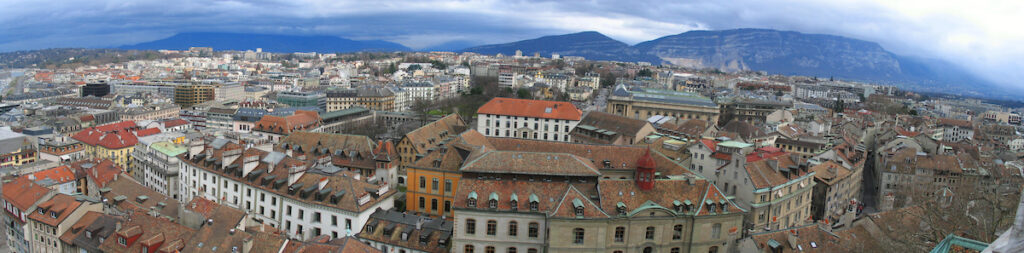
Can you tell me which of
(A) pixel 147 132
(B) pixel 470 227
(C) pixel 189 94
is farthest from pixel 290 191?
(C) pixel 189 94

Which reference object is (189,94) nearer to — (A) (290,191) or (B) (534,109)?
(B) (534,109)

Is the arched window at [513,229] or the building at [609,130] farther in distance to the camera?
the building at [609,130]

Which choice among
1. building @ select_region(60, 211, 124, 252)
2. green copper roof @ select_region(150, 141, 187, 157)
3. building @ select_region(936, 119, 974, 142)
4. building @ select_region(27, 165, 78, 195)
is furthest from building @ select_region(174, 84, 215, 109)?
building @ select_region(936, 119, 974, 142)

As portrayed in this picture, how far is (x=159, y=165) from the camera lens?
62.8 metres

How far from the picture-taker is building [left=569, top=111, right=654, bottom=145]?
65.9 m

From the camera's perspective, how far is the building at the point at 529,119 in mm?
75188

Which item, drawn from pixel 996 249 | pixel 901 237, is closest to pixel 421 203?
pixel 901 237

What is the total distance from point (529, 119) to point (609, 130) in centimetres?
1149

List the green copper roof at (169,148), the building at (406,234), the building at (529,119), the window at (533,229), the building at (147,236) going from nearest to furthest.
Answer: the building at (147,236) < the window at (533,229) < the building at (406,234) < the green copper roof at (169,148) < the building at (529,119)

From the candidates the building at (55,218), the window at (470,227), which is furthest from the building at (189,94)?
the window at (470,227)

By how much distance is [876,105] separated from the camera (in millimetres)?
137000

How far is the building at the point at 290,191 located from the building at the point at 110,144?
2951 cm

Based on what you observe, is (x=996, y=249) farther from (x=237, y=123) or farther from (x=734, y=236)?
(x=237, y=123)

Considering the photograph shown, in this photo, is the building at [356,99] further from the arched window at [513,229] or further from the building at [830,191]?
the arched window at [513,229]
